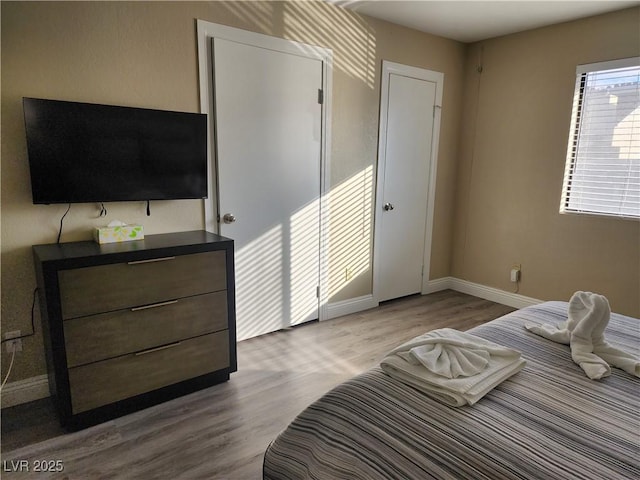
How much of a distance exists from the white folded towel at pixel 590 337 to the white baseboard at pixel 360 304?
1.94 m

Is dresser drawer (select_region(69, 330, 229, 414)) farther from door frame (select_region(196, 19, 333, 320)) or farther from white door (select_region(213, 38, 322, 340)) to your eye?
door frame (select_region(196, 19, 333, 320))

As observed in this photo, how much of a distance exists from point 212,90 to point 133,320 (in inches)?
58.6

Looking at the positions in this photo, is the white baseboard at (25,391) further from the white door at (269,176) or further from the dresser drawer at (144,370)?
the white door at (269,176)

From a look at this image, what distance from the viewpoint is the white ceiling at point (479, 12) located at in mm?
2947

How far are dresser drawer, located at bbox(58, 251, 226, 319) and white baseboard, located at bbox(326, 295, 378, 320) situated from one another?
136 centimetres

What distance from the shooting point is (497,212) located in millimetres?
3918

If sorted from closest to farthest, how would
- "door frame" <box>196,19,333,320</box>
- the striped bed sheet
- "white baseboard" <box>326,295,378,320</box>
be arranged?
1. the striped bed sheet
2. "door frame" <box>196,19,333,320</box>
3. "white baseboard" <box>326,295,378,320</box>

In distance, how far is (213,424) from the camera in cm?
204

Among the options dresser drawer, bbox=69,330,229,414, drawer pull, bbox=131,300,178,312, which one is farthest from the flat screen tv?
dresser drawer, bbox=69,330,229,414

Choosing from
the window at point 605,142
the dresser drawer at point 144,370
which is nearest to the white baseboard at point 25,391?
the dresser drawer at point 144,370

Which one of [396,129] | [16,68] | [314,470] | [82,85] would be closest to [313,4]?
[396,129]

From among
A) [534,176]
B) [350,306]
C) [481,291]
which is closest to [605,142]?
[534,176]

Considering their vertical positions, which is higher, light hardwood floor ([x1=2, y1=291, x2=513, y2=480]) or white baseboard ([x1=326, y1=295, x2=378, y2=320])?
white baseboard ([x1=326, y1=295, x2=378, y2=320])

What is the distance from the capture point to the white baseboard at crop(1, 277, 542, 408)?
2154mm
